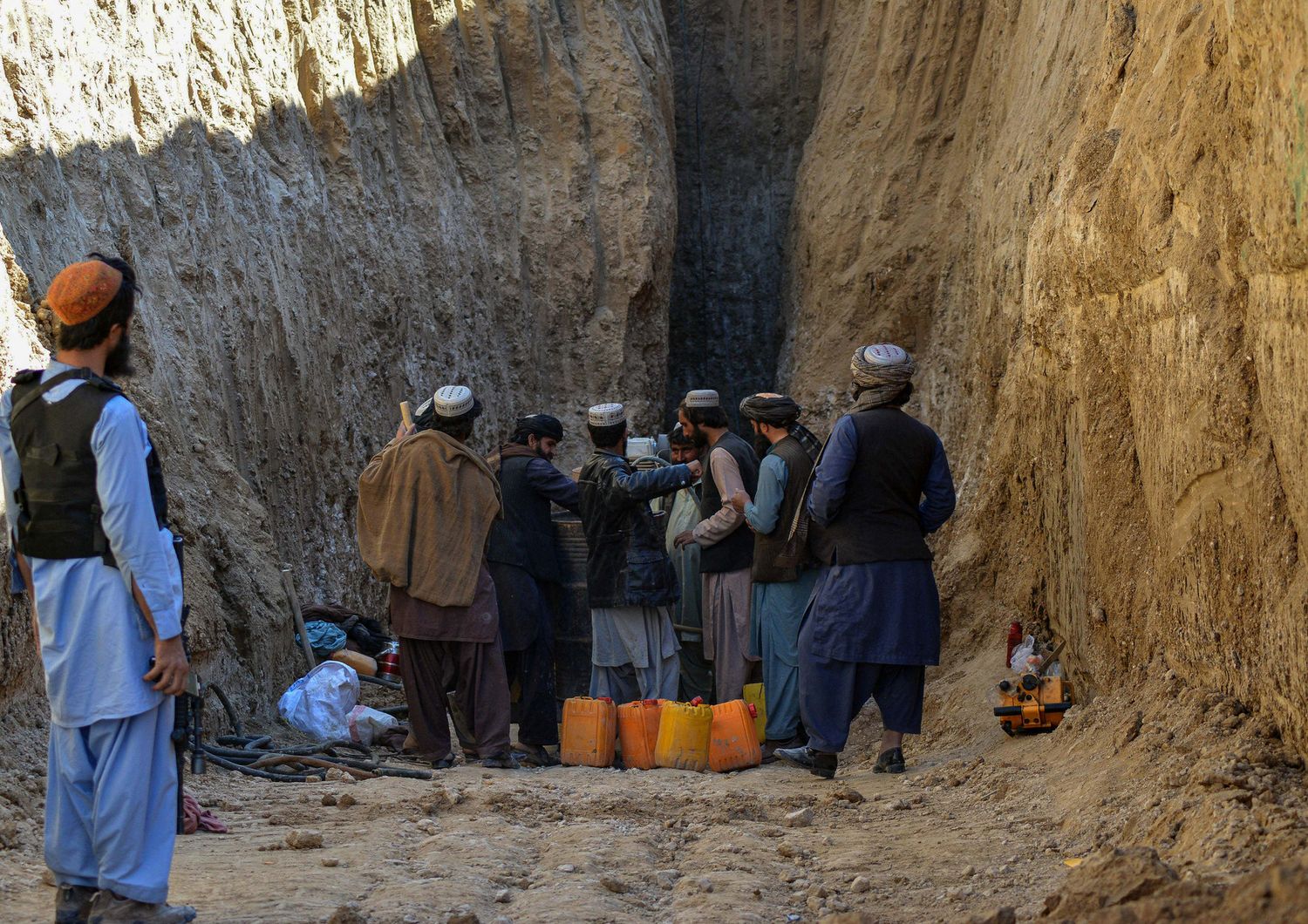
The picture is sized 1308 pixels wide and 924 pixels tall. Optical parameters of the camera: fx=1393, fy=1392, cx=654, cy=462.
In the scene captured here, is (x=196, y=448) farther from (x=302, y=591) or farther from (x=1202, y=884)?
(x=1202, y=884)

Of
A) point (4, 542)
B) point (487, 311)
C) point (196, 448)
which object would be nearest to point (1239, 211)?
point (4, 542)

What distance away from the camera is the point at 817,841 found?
458 centimetres

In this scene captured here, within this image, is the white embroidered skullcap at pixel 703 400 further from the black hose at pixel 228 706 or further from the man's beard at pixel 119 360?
the man's beard at pixel 119 360

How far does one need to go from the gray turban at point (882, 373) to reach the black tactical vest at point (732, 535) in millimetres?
1035

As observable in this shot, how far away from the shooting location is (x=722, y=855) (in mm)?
4336

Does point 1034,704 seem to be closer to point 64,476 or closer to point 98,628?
point 98,628

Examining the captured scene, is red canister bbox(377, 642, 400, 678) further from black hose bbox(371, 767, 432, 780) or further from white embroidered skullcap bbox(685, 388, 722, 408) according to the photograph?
white embroidered skullcap bbox(685, 388, 722, 408)

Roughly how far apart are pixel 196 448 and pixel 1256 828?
5606 millimetres

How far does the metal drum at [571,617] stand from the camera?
7270 mm

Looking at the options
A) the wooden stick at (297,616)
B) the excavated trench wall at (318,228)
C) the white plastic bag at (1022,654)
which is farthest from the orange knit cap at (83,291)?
the white plastic bag at (1022,654)

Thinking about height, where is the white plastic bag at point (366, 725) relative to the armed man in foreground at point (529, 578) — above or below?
below

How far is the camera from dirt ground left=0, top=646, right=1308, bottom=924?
3.43 metres

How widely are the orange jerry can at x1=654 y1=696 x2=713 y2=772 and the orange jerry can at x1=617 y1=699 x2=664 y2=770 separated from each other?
0.11 meters

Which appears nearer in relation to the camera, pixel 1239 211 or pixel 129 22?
pixel 1239 211
